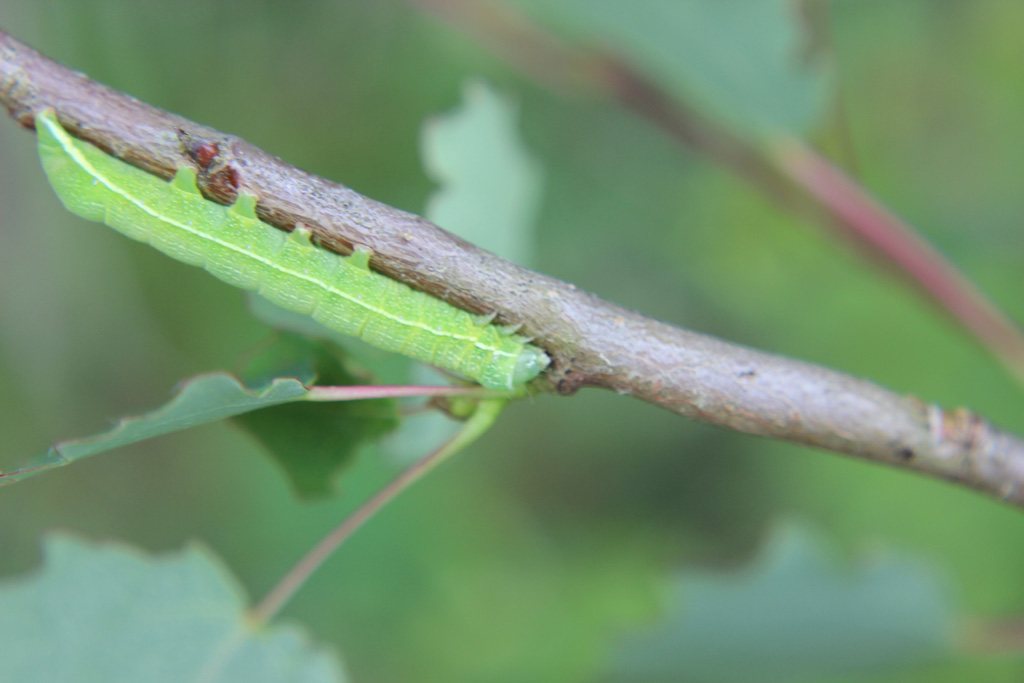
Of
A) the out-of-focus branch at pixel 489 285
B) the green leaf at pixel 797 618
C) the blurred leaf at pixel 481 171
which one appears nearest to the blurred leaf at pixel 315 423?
the out-of-focus branch at pixel 489 285

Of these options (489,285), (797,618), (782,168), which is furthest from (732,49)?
(797,618)

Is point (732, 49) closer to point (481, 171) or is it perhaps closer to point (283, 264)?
point (481, 171)

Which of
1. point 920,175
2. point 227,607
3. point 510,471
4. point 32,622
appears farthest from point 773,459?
point 32,622

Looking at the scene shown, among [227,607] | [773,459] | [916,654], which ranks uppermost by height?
[773,459]

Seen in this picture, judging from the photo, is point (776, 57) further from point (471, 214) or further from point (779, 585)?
point (779, 585)

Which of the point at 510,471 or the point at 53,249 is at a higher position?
the point at 510,471

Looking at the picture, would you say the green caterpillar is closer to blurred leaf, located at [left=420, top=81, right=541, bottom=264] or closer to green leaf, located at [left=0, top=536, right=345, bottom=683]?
blurred leaf, located at [left=420, top=81, right=541, bottom=264]

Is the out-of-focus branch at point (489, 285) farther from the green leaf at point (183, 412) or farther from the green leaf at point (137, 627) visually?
the green leaf at point (137, 627)
